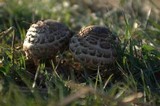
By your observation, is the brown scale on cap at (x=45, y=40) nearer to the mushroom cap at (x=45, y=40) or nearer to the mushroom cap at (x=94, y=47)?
the mushroom cap at (x=45, y=40)

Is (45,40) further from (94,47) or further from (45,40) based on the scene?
(94,47)

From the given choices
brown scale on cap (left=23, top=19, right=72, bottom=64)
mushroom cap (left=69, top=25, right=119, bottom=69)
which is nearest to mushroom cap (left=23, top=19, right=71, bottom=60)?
brown scale on cap (left=23, top=19, right=72, bottom=64)

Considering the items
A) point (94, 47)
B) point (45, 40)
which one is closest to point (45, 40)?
point (45, 40)

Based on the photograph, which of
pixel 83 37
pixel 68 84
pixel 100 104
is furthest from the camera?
pixel 83 37

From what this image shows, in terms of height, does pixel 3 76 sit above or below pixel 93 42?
below

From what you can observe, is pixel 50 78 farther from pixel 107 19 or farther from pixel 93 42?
pixel 107 19

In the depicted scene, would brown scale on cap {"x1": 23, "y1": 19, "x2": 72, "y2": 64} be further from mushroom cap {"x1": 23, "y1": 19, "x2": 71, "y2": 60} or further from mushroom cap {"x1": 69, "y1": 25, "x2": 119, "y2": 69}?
mushroom cap {"x1": 69, "y1": 25, "x2": 119, "y2": 69}

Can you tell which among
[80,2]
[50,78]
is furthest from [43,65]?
[80,2]

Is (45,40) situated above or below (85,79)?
above
